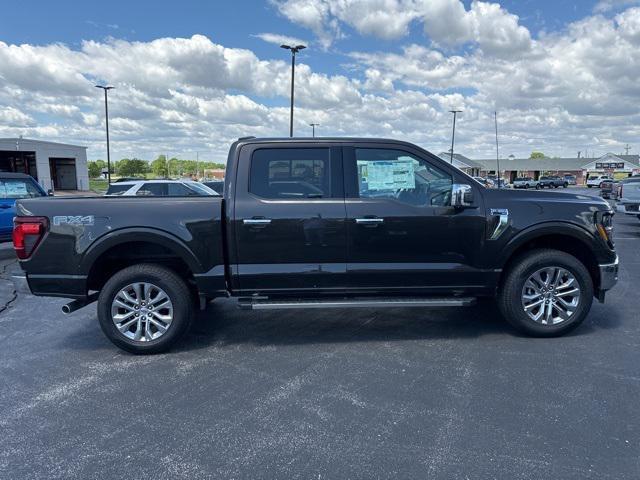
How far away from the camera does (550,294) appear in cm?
441

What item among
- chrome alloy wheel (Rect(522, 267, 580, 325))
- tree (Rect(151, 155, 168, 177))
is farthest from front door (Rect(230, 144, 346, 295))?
tree (Rect(151, 155, 168, 177))

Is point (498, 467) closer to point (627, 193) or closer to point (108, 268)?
point (108, 268)

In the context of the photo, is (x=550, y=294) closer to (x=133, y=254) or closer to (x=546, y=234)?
(x=546, y=234)

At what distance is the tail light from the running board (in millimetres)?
1930

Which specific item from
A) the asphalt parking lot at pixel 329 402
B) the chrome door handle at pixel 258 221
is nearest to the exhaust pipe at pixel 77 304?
the asphalt parking lot at pixel 329 402

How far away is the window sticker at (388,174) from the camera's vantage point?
169 inches

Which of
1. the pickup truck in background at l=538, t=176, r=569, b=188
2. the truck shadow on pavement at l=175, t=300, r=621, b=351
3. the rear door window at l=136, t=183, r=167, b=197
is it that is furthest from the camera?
the pickup truck in background at l=538, t=176, r=569, b=188

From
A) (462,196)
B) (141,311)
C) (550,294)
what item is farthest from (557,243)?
(141,311)

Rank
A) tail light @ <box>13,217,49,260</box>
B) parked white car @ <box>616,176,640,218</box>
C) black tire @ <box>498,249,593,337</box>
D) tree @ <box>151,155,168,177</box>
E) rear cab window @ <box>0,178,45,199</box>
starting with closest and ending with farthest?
1. tail light @ <box>13,217,49,260</box>
2. black tire @ <box>498,249,593,337</box>
3. rear cab window @ <box>0,178,45,199</box>
4. parked white car @ <box>616,176,640,218</box>
5. tree @ <box>151,155,168,177</box>

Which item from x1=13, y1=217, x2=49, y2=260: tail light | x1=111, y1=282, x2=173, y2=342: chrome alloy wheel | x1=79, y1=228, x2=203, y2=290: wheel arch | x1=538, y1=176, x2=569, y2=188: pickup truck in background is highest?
x1=538, y1=176, x2=569, y2=188: pickup truck in background

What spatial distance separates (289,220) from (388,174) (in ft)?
3.58

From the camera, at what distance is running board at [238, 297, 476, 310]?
13.7 ft

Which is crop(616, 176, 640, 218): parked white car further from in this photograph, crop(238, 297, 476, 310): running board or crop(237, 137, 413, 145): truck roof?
crop(237, 137, 413, 145): truck roof

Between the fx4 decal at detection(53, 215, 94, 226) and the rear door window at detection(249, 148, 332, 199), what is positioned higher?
the rear door window at detection(249, 148, 332, 199)
